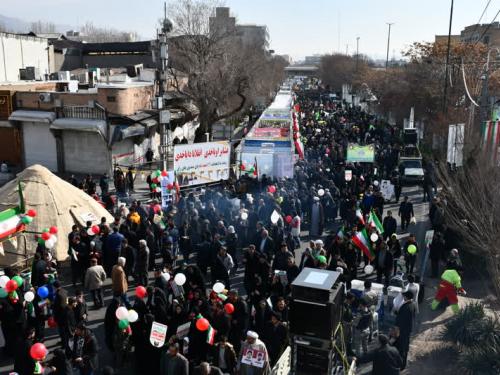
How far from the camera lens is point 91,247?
11898 millimetres

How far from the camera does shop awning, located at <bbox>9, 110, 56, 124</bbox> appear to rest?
25047 mm

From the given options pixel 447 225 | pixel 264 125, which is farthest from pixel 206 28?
pixel 447 225

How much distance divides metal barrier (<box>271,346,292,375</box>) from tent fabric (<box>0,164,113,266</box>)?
7.83 meters

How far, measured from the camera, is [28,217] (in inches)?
476

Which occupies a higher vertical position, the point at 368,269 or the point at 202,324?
the point at 202,324

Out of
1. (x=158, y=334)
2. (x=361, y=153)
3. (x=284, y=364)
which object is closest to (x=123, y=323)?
(x=158, y=334)

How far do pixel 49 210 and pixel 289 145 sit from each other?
12.8m

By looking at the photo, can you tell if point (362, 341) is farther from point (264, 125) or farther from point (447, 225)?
point (264, 125)

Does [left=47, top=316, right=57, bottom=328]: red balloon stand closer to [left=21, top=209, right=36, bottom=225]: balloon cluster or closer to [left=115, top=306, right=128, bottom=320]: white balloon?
[left=115, top=306, right=128, bottom=320]: white balloon

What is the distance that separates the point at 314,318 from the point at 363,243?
6.68 metres

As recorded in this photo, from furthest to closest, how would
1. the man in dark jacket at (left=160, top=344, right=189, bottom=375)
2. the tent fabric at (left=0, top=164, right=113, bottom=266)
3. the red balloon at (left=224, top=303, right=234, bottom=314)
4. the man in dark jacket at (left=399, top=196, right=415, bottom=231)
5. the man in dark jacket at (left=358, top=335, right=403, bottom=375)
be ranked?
1. the man in dark jacket at (left=399, top=196, right=415, bottom=231)
2. the tent fabric at (left=0, top=164, right=113, bottom=266)
3. the red balloon at (left=224, top=303, right=234, bottom=314)
4. the man in dark jacket at (left=358, top=335, right=403, bottom=375)
5. the man in dark jacket at (left=160, top=344, right=189, bottom=375)

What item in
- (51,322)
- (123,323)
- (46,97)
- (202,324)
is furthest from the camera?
(46,97)

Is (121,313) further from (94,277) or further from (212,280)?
(212,280)

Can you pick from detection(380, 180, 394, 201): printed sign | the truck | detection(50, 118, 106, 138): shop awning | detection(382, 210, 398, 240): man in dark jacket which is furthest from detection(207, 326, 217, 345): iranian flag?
detection(50, 118, 106, 138): shop awning
